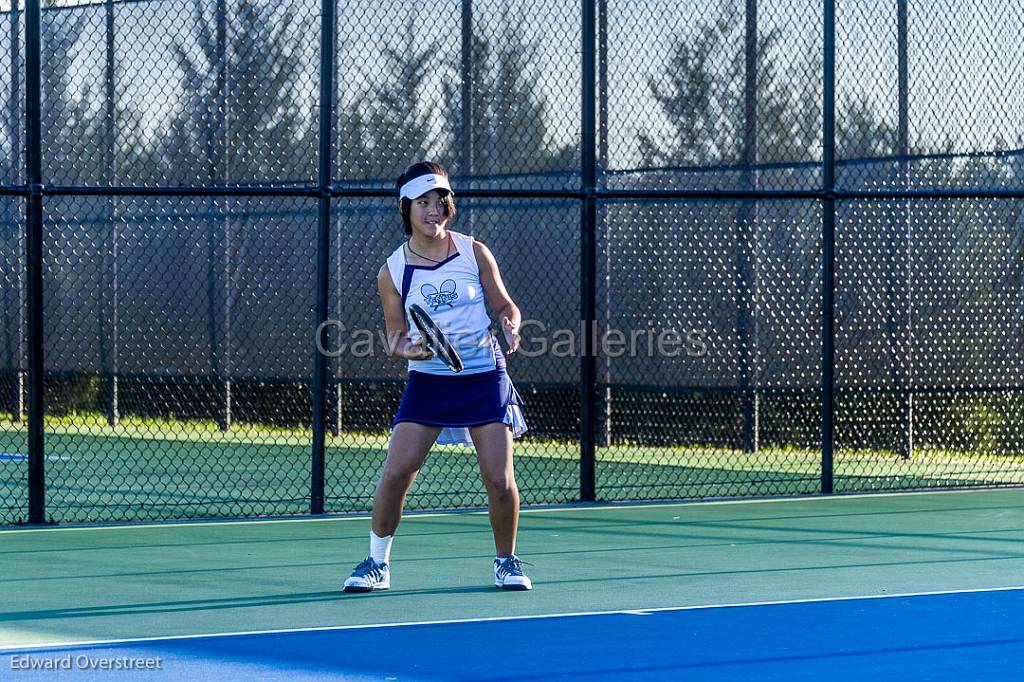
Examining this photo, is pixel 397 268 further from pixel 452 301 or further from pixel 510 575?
pixel 510 575

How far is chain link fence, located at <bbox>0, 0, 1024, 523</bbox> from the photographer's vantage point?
42.1 ft

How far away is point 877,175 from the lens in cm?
1309

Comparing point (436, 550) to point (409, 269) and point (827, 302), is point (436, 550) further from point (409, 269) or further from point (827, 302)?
point (827, 302)

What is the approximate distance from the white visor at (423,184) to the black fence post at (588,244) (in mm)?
3236

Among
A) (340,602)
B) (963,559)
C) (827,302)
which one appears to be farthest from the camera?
(827,302)

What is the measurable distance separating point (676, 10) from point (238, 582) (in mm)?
7480

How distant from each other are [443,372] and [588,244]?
331 cm

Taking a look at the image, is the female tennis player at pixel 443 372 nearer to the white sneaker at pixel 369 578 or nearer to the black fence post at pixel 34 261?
the white sneaker at pixel 369 578

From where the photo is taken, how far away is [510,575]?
680 centimetres

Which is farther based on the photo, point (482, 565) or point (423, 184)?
point (482, 565)

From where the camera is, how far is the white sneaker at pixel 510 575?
6793 millimetres

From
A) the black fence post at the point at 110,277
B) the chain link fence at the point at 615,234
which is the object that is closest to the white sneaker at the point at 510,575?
the chain link fence at the point at 615,234

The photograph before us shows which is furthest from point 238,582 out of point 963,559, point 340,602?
point 963,559

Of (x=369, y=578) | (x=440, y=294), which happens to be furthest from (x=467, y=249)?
(x=369, y=578)
